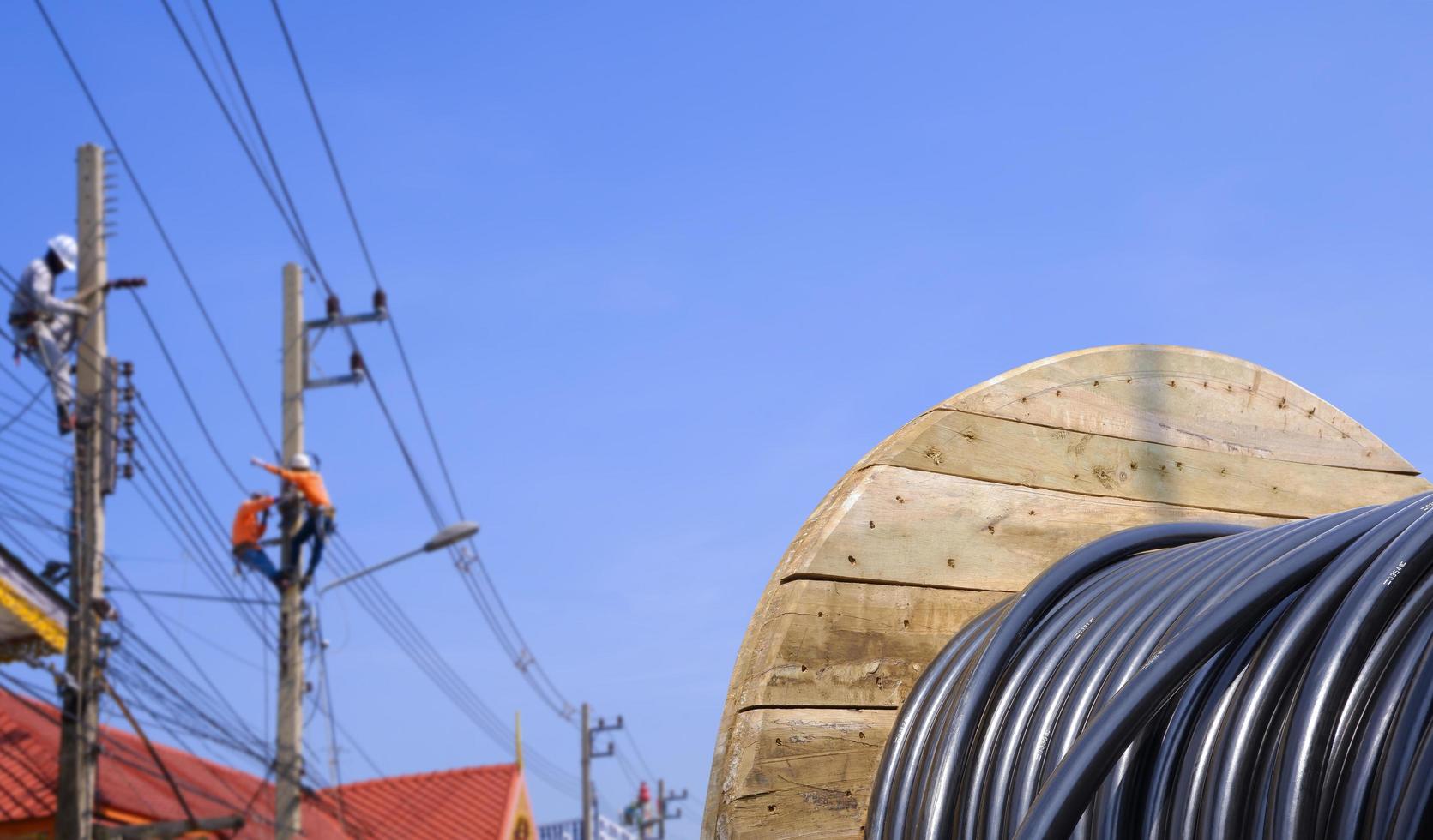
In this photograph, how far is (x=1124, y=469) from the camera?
10.8 ft

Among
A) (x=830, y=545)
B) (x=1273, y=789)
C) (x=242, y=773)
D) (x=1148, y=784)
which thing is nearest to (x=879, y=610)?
(x=830, y=545)

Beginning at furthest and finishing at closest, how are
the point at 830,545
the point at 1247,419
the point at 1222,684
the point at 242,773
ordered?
the point at 242,773 < the point at 1247,419 < the point at 830,545 < the point at 1222,684

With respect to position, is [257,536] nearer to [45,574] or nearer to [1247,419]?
[45,574]

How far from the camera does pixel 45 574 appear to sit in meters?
12.5

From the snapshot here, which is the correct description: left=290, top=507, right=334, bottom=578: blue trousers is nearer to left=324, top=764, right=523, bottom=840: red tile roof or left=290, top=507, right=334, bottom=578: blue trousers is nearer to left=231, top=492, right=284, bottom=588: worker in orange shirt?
left=231, top=492, right=284, bottom=588: worker in orange shirt

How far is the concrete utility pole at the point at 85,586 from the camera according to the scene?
1238cm

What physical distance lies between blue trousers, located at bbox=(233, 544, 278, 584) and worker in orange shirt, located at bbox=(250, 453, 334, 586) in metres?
0.30

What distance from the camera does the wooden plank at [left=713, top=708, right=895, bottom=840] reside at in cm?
261

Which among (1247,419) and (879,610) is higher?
(1247,419)

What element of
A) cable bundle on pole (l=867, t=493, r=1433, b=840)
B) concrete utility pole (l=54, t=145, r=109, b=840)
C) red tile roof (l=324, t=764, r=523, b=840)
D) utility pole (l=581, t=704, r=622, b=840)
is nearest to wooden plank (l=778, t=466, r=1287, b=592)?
cable bundle on pole (l=867, t=493, r=1433, b=840)

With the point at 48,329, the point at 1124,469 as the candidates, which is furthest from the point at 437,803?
the point at 1124,469

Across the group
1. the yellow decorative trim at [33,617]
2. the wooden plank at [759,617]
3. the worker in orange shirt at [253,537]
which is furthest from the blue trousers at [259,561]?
the wooden plank at [759,617]

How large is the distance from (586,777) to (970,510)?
36.1 metres

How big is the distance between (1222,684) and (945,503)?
0.95m
